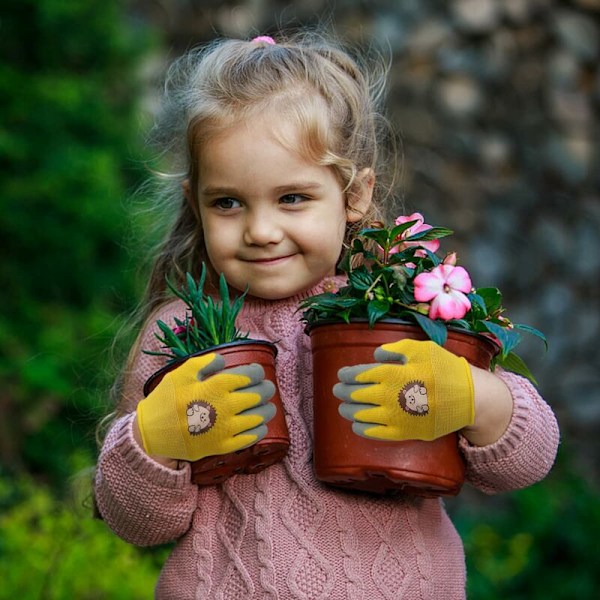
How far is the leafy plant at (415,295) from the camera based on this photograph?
1.98 meters

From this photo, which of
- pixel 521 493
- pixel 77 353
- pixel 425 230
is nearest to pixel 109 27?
pixel 77 353

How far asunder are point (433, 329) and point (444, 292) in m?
0.07

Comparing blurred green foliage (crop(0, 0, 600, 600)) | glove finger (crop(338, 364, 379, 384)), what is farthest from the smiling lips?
blurred green foliage (crop(0, 0, 600, 600))

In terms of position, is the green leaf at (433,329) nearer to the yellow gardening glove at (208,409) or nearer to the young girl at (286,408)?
the young girl at (286,408)

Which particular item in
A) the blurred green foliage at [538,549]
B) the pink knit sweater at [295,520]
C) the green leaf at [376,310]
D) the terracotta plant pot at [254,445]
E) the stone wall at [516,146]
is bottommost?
the blurred green foliage at [538,549]

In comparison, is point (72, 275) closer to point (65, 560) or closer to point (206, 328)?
point (65, 560)

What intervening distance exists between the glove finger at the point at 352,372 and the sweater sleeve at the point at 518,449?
0.84 ft

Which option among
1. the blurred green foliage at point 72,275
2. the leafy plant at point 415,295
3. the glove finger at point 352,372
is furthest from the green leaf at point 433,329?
the blurred green foliage at point 72,275

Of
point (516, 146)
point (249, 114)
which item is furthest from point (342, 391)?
point (516, 146)

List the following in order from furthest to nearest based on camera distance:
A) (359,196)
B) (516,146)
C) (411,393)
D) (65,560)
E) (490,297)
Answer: (516,146) < (65,560) < (359,196) < (490,297) < (411,393)

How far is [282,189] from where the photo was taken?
2172mm

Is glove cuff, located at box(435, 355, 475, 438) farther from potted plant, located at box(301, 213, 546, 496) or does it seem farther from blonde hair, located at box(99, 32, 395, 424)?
blonde hair, located at box(99, 32, 395, 424)

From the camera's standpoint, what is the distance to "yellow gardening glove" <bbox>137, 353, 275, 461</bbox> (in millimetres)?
1980

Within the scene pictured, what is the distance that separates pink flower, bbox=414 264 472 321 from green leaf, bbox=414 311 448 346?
0.05ft
